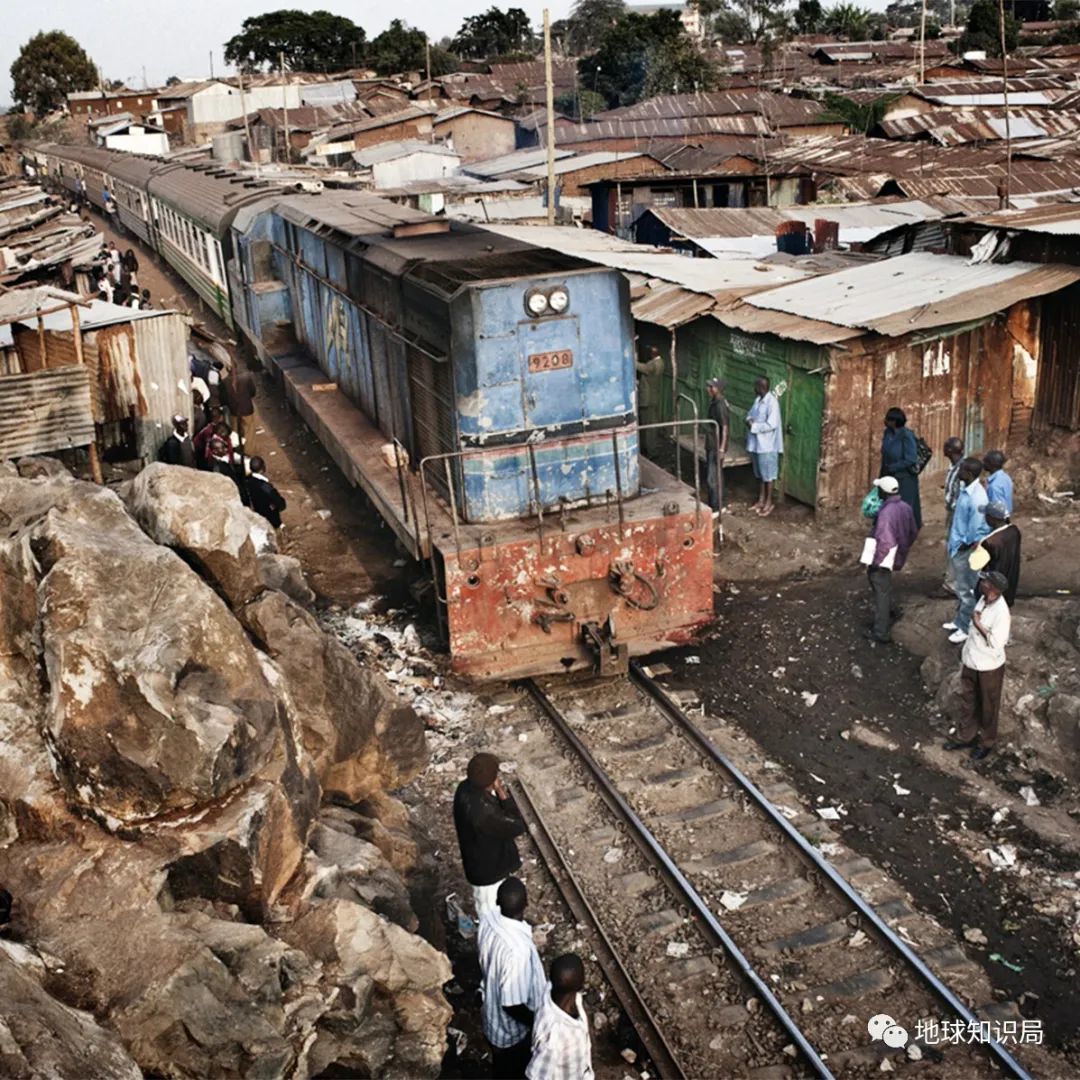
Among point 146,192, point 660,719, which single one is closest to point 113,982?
point 660,719

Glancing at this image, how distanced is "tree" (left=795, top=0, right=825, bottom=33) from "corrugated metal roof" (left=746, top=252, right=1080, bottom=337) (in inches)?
3115

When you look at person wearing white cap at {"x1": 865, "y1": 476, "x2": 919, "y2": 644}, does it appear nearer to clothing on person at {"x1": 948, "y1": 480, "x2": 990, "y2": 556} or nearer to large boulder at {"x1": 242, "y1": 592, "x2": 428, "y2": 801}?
clothing on person at {"x1": 948, "y1": 480, "x2": 990, "y2": 556}

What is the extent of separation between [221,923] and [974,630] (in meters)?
5.38

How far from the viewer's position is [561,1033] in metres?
4.85

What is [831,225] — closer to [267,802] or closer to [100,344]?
[100,344]

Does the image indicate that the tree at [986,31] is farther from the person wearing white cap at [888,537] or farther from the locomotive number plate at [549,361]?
the locomotive number plate at [549,361]

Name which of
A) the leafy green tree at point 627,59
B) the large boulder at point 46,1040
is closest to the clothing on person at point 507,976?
the large boulder at point 46,1040

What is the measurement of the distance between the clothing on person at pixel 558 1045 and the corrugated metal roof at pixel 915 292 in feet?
27.6

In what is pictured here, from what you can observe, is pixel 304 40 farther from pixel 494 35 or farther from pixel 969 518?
pixel 969 518

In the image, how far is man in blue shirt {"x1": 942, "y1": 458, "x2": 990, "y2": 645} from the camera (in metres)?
9.24

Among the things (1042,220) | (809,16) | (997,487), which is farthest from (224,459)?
(809,16)

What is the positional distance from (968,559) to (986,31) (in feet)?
214

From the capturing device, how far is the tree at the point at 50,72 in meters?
93.1

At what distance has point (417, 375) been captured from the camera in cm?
1052
